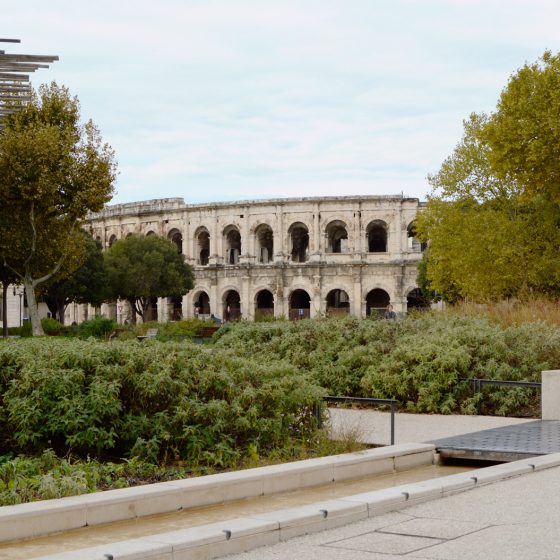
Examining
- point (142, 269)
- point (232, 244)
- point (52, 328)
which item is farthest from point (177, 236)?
point (52, 328)

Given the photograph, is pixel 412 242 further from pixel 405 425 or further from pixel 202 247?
pixel 405 425

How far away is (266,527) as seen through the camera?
615 centimetres

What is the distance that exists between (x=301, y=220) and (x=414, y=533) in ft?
194

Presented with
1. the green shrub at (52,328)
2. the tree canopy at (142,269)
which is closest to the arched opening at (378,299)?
the tree canopy at (142,269)

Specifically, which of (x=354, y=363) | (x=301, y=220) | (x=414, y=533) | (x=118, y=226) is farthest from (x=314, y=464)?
(x=118, y=226)

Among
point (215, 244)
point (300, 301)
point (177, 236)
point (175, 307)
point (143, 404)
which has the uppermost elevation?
point (177, 236)

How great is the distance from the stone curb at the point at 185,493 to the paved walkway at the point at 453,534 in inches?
43.6

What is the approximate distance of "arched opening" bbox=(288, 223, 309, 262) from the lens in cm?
6711

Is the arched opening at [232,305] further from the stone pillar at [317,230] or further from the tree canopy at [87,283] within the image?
the tree canopy at [87,283]

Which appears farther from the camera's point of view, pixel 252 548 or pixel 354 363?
pixel 354 363

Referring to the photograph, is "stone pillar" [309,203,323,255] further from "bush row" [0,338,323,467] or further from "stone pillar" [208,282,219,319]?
"bush row" [0,338,323,467]

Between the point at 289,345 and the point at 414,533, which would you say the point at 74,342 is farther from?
the point at 289,345

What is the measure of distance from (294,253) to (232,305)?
635 cm

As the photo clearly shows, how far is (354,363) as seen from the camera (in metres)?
15.5
